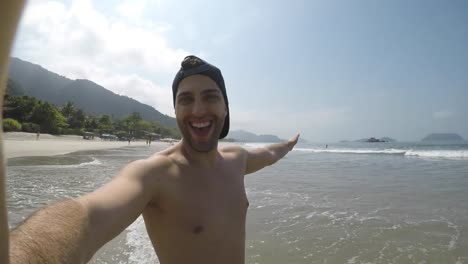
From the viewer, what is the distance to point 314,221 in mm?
6402

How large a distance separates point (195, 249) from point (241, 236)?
0.45 m

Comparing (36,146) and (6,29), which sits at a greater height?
(6,29)

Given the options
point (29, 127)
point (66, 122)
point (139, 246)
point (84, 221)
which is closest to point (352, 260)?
point (139, 246)

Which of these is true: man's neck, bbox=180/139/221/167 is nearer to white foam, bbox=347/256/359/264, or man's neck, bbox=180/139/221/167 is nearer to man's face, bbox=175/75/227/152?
man's face, bbox=175/75/227/152

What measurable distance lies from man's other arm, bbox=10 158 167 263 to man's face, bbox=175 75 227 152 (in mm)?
446

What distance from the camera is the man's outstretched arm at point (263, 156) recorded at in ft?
10.8

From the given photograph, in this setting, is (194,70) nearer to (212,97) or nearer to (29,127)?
(212,97)

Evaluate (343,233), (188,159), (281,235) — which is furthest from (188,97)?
(343,233)

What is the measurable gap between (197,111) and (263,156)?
155 cm

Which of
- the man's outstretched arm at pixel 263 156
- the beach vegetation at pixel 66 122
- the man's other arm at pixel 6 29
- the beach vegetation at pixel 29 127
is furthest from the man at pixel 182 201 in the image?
the beach vegetation at pixel 29 127

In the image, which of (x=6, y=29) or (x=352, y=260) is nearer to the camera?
(x=6, y=29)

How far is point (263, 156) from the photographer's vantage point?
3.58 metres

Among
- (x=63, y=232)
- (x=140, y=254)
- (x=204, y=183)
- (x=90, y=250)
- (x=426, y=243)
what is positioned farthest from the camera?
(x=426, y=243)

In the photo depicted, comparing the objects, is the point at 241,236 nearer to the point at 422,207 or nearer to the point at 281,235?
the point at 281,235
